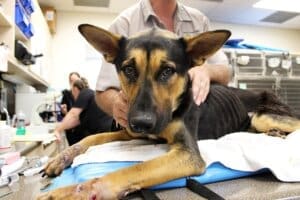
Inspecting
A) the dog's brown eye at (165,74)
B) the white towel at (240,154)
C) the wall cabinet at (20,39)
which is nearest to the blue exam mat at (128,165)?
the white towel at (240,154)

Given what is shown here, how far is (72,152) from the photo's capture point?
1070mm

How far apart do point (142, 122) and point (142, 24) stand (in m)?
0.86

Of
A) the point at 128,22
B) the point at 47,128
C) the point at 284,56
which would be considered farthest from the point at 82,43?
the point at 128,22

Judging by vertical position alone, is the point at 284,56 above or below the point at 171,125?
above

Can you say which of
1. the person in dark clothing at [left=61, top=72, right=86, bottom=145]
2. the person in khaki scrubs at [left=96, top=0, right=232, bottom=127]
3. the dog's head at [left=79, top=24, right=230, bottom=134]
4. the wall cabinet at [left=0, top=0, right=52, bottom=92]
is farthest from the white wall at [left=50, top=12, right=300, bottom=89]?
the dog's head at [left=79, top=24, right=230, bottom=134]

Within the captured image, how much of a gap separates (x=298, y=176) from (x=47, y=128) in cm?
257

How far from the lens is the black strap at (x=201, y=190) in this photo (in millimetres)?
665

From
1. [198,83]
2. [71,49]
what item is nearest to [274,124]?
[198,83]

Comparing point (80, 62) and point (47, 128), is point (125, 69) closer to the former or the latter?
point (47, 128)

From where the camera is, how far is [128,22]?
1558mm

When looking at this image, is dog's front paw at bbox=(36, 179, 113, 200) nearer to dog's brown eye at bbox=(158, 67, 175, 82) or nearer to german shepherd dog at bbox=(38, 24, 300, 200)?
german shepherd dog at bbox=(38, 24, 300, 200)

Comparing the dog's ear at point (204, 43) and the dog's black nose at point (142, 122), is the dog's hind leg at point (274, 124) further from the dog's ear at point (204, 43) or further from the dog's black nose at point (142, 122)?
the dog's black nose at point (142, 122)

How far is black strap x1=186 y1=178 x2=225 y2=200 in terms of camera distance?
26.2 inches

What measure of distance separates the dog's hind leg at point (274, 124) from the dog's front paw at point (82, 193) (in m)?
0.84
